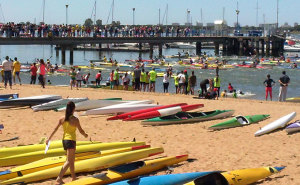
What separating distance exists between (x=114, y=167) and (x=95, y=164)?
770 millimetres

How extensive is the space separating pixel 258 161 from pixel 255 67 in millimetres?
37988

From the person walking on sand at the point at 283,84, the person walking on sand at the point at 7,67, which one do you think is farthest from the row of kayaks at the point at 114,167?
the person walking on sand at the point at 283,84

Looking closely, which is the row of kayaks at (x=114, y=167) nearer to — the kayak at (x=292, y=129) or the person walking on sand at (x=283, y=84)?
the kayak at (x=292, y=129)

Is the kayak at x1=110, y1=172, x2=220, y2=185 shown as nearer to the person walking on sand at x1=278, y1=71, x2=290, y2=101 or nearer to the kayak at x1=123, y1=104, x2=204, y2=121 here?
the kayak at x1=123, y1=104, x2=204, y2=121

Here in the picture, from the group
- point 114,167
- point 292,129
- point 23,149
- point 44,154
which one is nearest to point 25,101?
point 23,149

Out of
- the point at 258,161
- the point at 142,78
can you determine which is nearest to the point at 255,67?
the point at 142,78

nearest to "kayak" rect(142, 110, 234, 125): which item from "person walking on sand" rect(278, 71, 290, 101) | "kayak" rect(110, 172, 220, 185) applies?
"kayak" rect(110, 172, 220, 185)

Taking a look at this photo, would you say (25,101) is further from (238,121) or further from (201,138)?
(238,121)

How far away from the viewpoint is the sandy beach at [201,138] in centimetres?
866

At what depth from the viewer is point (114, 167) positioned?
7574mm

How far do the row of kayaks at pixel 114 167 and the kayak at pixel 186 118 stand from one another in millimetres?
2826

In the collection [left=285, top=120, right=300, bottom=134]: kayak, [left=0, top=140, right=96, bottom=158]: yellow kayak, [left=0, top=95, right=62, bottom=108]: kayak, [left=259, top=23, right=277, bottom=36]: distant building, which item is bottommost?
[left=0, top=140, right=96, bottom=158]: yellow kayak

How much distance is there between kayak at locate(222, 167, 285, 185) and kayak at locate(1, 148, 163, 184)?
1.85 m

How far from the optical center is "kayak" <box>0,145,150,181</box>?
767cm
